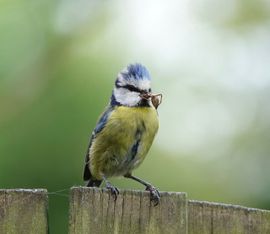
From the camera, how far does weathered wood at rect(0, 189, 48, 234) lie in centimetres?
192

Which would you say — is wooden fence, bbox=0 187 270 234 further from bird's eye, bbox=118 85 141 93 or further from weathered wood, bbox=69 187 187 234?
bird's eye, bbox=118 85 141 93

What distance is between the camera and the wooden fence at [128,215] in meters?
1.92

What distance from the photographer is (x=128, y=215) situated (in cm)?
198

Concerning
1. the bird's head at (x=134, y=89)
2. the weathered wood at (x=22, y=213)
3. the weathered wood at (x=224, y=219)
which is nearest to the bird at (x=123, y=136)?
the bird's head at (x=134, y=89)

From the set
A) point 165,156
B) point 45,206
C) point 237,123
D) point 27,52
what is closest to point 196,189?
point 165,156

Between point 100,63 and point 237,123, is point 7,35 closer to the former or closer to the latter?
point 100,63

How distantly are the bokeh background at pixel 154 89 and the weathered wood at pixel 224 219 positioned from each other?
0.87 meters

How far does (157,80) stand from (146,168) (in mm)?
472

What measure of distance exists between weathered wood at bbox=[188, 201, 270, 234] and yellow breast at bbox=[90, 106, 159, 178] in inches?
67.7

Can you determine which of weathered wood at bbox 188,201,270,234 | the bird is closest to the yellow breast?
the bird

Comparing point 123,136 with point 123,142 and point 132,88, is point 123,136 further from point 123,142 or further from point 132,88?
point 132,88

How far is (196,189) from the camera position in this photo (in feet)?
12.9

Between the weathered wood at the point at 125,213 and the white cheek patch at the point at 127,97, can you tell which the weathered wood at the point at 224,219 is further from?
the white cheek patch at the point at 127,97

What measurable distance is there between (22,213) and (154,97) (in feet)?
5.47
